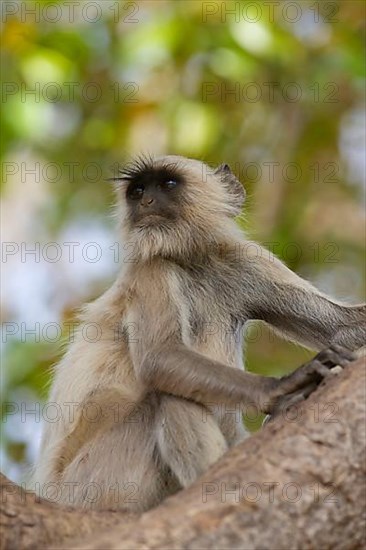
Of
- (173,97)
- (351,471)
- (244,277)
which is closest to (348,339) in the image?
(244,277)

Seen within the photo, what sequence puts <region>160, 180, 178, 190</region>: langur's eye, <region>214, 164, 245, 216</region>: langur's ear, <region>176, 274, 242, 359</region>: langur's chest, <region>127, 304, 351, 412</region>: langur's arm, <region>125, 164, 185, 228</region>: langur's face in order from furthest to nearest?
<region>214, 164, 245, 216</region>: langur's ear < <region>160, 180, 178, 190</region>: langur's eye < <region>125, 164, 185, 228</region>: langur's face < <region>176, 274, 242, 359</region>: langur's chest < <region>127, 304, 351, 412</region>: langur's arm

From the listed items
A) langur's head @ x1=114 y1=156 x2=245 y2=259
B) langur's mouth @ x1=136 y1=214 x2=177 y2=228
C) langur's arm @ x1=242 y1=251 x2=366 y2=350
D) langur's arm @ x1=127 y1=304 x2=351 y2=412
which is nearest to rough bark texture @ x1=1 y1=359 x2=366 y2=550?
langur's arm @ x1=127 y1=304 x2=351 y2=412

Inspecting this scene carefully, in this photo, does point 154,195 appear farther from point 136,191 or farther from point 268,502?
point 268,502

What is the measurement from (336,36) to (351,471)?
5640 mm

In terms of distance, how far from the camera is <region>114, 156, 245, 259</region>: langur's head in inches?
214

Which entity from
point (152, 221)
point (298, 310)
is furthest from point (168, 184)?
point (298, 310)

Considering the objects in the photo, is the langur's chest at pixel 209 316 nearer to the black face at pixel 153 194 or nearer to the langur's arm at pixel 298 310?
the langur's arm at pixel 298 310

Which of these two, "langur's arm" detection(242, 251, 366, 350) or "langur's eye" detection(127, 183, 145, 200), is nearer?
"langur's arm" detection(242, 251, 366, 350)

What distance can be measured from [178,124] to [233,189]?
2.40 m

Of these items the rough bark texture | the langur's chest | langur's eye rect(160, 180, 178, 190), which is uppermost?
langur's eye rect(160, 180, 178, 190)

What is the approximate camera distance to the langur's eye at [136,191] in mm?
5637

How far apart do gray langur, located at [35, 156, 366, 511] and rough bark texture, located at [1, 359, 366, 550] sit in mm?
717

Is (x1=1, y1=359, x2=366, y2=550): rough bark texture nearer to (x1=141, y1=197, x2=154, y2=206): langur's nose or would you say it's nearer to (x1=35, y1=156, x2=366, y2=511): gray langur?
(x1=35, y1=156, x2=366, y2=511): gray langur

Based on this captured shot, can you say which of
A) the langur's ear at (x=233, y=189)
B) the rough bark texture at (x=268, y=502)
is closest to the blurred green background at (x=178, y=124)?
the langur's ear at (x=233, y=189)
